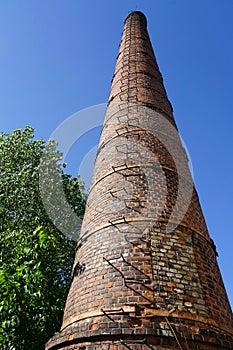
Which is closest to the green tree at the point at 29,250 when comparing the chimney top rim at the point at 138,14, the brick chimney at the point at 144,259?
the brick chimney at the point at 144,259

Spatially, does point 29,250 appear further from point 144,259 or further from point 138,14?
point 138,14

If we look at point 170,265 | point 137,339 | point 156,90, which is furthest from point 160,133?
point 137,339

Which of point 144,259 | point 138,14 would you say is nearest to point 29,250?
point 144,259

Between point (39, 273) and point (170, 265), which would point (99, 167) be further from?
point (170, 265)

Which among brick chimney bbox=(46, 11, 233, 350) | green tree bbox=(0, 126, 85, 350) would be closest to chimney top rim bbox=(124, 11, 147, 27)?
green tree bbox=(0, 126, 85, 350)

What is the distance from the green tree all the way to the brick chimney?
95 centimetres

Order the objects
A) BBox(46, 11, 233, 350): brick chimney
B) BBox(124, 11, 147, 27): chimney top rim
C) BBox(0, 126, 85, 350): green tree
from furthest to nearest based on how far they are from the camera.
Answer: BBox(124, 11, 147, 27): chimney top rim, BBox(0, 126, 85, 350): green tree, BBox(46, 11, 233, 350): brick chimney

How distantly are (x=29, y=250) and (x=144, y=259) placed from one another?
7.47 feet

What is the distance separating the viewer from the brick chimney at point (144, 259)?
11.3 feet

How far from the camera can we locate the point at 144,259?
4.20 m

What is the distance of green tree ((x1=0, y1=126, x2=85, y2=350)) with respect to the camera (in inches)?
202

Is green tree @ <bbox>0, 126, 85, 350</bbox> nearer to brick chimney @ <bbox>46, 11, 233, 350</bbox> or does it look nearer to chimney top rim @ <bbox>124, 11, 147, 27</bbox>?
brick chimney @ <bbox>46, 11, 233, 350</bbox>

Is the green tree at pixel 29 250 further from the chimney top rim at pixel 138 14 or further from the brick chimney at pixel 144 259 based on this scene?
the chimney top rim at pixel 138 14

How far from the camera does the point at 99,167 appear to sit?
21.6ft
